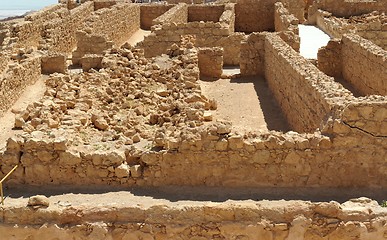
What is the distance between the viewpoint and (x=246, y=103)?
45.4 ft

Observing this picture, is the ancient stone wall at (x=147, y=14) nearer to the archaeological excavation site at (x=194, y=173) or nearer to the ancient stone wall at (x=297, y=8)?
the ancient stone wall at (x=297, y=8)

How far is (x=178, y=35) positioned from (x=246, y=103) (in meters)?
5.59

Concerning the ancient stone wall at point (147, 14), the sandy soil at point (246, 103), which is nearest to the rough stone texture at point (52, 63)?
the sandy soil at point (246, 103)

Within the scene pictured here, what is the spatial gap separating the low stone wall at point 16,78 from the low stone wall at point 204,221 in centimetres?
865

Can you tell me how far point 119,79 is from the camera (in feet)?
42.9

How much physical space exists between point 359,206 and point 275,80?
789 cm

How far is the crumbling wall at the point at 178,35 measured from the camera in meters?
18.3

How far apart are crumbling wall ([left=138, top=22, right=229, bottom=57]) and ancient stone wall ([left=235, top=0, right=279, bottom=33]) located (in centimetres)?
759

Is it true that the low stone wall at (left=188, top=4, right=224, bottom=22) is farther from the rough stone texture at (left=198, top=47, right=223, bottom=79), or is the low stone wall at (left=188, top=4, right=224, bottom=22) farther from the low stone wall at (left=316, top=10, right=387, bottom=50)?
the rough stone texture at (left=198, top=47, right=223, bottom=79)

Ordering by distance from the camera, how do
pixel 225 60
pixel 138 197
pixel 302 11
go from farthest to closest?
1. pixel 302 11
2. pixel 225 60
3. pixel 138 197

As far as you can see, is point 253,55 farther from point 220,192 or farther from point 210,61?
point 220,192

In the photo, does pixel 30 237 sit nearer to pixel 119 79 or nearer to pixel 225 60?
pixel 119 79

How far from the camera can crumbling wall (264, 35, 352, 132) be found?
899 centimetres

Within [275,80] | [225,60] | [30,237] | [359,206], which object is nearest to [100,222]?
[30,237]
